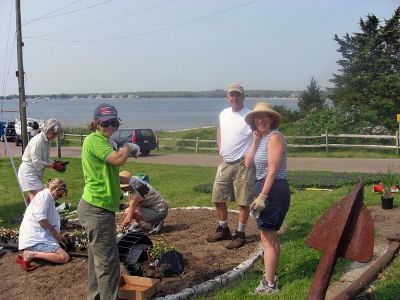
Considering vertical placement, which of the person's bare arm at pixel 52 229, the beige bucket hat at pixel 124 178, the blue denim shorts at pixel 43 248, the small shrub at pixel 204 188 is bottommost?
the small shrub at pixel 204 188

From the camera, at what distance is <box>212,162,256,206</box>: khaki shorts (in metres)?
6.32

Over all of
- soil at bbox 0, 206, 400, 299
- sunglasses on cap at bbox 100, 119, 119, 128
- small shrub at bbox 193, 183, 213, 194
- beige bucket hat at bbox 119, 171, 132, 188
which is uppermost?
sunglasses on cap at bbox 100, 119, 119, 128

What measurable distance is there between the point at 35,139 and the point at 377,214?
504 cm

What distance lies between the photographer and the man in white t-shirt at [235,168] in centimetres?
625

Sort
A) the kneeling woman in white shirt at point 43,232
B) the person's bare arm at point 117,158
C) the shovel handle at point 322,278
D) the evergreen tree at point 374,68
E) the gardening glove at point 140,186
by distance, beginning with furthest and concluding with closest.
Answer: the evergreen tree at point 374,68 < the gardening glove at point 140,186 < the kneeling woman in white shirt at point 43,232 < the person's bare arm at point 117,158 < the shovel handle at point 322,278

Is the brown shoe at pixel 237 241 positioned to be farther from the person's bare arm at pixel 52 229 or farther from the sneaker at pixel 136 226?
the person's bare arm at pixel 52 229

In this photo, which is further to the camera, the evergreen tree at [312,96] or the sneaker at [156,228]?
the evergreen tree at [312,96]

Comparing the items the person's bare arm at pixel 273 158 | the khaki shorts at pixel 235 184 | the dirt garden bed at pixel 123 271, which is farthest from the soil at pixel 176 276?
the person's bare arm at pixel 273 158

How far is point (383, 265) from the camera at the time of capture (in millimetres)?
5195

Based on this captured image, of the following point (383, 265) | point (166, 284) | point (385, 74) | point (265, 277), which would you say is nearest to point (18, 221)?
point (166, 284)

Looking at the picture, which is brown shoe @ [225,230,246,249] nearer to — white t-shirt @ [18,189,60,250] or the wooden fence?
white t-shirt @ [18,189,60,250]

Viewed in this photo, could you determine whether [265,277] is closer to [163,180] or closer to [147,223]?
[147,223]

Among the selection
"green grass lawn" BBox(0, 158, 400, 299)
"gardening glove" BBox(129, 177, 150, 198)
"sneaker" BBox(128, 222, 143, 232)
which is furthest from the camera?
"sneaker" BBox(128, 222, 143, 232)

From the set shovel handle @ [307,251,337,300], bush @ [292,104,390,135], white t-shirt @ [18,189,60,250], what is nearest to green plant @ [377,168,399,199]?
white t-shirt @ [18,189,60,250]
